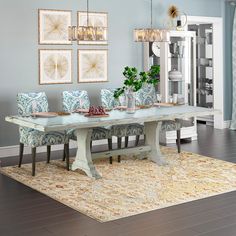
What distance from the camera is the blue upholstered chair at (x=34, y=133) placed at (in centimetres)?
622

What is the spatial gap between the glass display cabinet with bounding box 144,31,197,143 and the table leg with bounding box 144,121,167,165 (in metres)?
1.41

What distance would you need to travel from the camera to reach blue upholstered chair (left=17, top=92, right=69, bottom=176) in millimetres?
6219

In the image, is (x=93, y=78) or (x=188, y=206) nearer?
(x=188, y=206)

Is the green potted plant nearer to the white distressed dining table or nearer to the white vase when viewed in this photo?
the white vase

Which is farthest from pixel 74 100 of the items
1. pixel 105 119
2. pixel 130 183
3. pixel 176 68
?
pixel 176 68

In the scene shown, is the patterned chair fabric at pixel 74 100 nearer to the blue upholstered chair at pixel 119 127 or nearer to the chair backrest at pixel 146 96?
the blue upholstered chair at pixel 119 127

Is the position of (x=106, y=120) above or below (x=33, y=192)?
above

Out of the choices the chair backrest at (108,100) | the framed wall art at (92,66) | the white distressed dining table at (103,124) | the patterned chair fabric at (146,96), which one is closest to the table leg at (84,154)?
the white distressed dining table at (103,124)

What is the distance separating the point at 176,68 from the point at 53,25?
2.19 m

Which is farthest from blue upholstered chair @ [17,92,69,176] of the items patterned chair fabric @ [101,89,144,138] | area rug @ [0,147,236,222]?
patterned chair fabric @ [101,89,144,138]

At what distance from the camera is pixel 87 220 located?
4.52 metres

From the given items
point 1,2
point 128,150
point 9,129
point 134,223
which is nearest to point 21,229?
point 134,223

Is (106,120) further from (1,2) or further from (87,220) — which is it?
(1,2)

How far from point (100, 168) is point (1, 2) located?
269 cm
